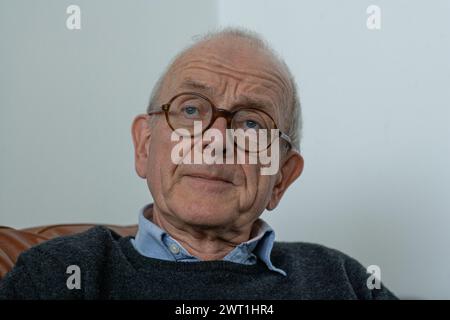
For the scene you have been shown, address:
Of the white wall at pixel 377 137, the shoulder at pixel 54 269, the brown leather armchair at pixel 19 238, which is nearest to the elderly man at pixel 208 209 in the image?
the shoulder at pixel 54 269

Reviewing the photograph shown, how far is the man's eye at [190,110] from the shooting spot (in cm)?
114

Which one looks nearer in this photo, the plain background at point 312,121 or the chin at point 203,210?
the chin at point 203,210

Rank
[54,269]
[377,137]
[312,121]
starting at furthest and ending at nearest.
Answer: [312,121] < [377,137] < [54,269]

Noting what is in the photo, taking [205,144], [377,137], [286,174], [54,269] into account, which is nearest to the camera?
[54,269]

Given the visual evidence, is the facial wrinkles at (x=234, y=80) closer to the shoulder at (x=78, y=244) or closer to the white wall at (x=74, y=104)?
the shoulder at (x=78, y=244)

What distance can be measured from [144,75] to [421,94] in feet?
3.03

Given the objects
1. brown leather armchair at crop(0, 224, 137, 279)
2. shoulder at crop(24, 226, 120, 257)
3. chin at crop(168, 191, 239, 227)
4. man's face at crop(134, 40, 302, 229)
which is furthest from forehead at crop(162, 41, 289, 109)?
brown leather armchair at crop(0, 224, 137, 279)

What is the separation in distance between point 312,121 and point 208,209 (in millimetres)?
971

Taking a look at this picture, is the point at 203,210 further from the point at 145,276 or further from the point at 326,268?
the point at 326,268

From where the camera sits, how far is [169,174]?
3.71 ft

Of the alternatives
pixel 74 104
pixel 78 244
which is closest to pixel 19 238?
pixel 78 244

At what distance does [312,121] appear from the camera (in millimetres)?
1996

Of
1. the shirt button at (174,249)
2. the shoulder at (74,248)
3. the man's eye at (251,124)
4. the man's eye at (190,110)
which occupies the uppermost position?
the man's eye at (190,110)
